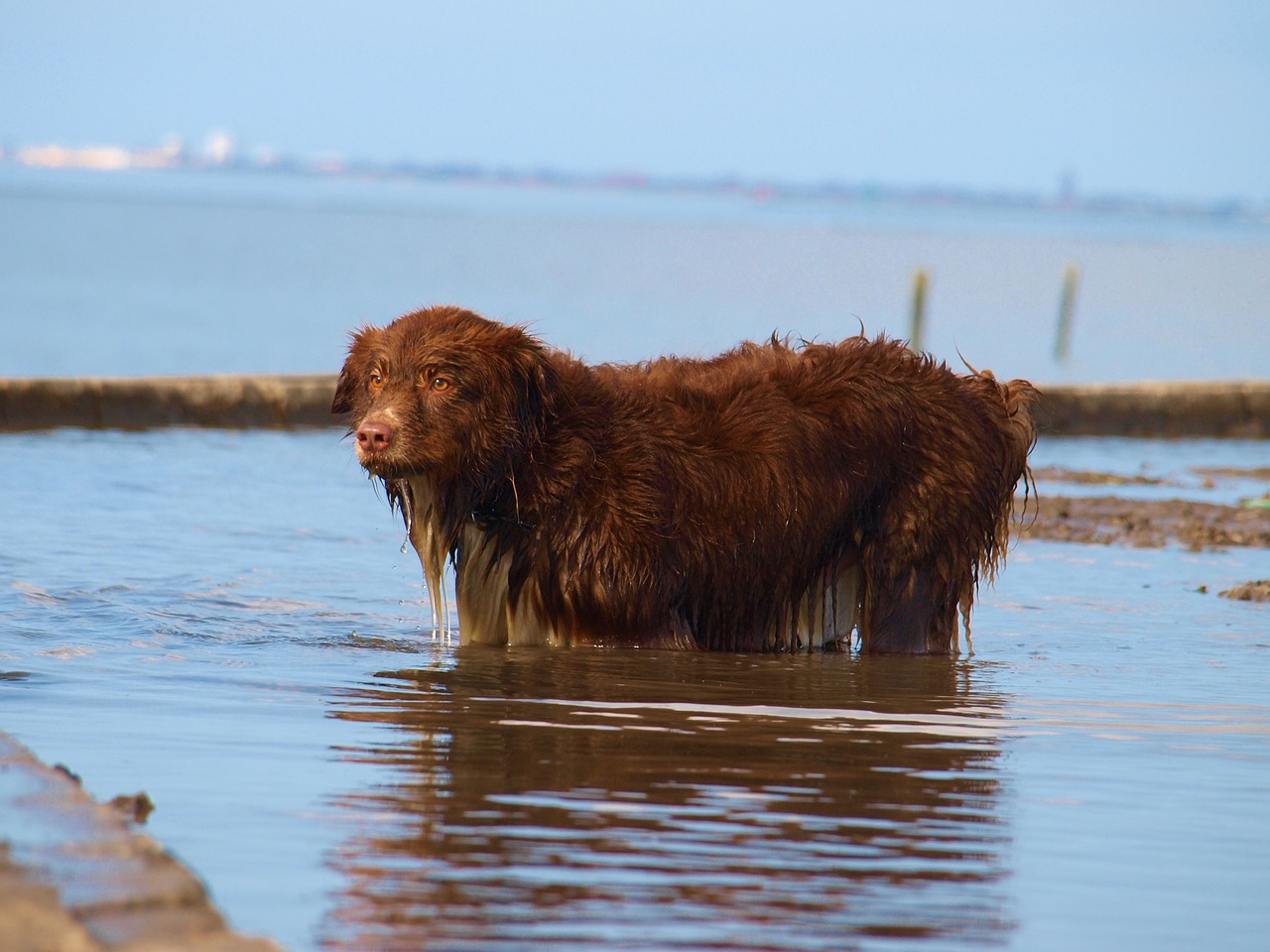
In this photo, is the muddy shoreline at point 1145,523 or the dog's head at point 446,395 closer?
the dog's head at point 446,395

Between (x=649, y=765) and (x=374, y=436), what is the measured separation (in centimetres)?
182

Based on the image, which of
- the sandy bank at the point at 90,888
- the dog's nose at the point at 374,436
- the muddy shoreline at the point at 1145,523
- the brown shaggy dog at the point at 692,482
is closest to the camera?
the sandy bank at the point at 90,888

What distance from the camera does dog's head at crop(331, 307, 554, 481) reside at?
6688 millimetres

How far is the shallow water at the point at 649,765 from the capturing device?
4.05 metres

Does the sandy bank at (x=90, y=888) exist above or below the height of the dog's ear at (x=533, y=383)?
below

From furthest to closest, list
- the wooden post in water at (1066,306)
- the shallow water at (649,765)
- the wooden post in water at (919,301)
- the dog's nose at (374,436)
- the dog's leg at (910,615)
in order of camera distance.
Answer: the wooden post in water at (1066,306) → the wooden post in water at (919,301) → the dog's leg at (910,615) → the dog's nose at (374,436) → the shallow water at (649,765)

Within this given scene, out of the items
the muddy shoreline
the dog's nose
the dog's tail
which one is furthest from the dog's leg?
the muddy shoreline

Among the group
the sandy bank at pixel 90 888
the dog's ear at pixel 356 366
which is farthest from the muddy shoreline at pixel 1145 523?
the sandy bank at pixel 90 888

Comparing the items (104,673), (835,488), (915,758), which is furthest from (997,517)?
(104,673)

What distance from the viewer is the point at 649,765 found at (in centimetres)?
542

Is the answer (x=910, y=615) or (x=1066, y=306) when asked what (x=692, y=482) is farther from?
(x=1066, y=306)

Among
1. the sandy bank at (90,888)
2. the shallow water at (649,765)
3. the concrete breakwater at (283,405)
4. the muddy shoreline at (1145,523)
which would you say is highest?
the concrete breakwater at (283,405)

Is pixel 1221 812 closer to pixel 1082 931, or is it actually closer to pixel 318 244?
pixel 1082 931

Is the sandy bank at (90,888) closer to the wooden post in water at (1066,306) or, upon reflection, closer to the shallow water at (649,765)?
the shallow water at (649,765)
